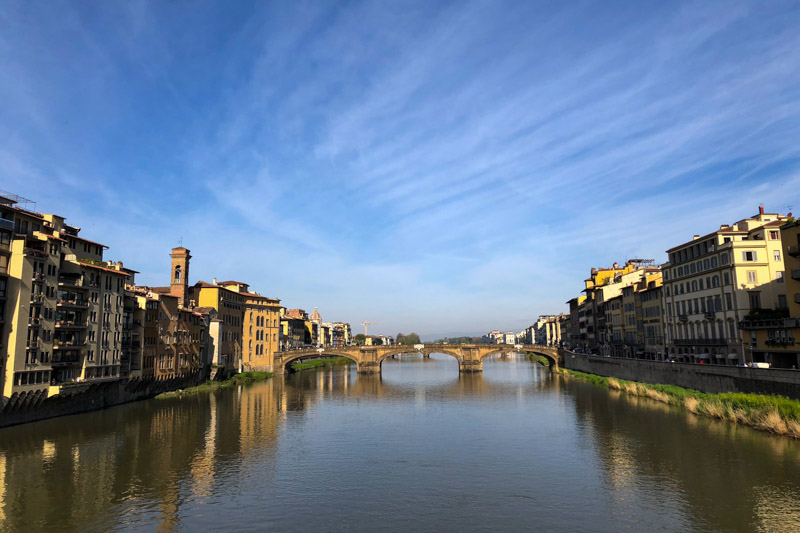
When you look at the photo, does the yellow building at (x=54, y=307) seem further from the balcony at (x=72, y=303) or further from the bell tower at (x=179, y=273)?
the bell tower at (x=179, y=273)

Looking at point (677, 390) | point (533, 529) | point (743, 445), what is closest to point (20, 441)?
point (533, 529)

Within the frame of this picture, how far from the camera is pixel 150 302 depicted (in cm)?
6181

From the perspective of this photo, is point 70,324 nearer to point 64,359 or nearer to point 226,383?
point 64,359

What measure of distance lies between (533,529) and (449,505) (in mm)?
4397

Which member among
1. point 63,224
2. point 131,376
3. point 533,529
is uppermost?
point 63,224

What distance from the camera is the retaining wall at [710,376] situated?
A: 3781 centimetres

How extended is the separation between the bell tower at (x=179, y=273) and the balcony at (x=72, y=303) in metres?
26.3

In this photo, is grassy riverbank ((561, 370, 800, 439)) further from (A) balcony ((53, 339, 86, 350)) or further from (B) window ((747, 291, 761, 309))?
(A) balcony ((53, 339, 86, 350))

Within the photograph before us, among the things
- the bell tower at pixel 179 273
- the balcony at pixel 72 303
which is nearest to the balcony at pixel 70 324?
the balcony at pixel 72 303

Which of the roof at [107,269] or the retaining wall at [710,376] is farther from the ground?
the roof at [107,269]

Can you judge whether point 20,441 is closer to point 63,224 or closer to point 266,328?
point 63,224

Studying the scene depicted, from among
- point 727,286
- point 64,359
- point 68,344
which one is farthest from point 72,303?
point 727,286

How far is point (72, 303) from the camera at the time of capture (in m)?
46.9

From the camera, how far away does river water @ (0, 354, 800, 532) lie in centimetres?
2262
